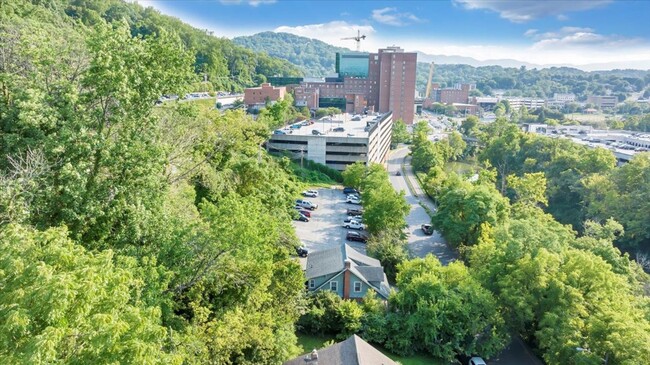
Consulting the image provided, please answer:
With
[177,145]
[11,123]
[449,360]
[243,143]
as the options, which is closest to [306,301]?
[449,360]

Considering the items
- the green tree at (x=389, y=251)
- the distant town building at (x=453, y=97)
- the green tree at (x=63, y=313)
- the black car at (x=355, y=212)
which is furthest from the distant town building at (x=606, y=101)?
the green tree at (x=63, y=313)

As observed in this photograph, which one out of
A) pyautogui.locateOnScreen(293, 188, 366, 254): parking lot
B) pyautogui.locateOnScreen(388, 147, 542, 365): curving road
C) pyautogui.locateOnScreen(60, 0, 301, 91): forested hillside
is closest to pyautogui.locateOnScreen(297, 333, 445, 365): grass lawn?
pyautogui.locateOnScreen(388, 147, 542, 365): curving road

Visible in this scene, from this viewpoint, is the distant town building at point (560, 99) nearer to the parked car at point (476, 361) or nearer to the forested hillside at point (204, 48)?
the forested hillside at point (204, 48)

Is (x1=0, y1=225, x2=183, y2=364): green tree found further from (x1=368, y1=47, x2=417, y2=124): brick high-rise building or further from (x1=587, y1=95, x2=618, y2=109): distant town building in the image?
(x1=587, y1=95, x2=618, y2=109): distant town building

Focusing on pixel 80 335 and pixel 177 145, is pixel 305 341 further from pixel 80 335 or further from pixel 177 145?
Result: pixel 80 335

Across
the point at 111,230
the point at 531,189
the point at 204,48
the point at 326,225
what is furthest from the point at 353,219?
the point at 204,48

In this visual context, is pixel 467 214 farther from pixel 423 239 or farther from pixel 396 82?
pixel 396 82
